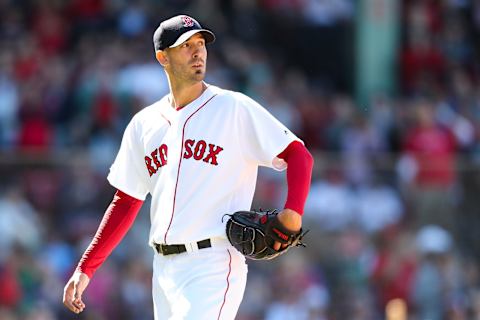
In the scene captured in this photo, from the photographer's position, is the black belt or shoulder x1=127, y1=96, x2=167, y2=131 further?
shoulder x1=127, y1=96, x2=167, y2=131

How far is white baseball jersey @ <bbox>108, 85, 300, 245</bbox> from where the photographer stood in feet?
17.9

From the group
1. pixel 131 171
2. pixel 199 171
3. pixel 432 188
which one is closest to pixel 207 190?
pixel 199 171

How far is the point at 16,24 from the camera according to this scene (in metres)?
13.6

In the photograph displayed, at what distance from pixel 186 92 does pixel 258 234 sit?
0.82 m

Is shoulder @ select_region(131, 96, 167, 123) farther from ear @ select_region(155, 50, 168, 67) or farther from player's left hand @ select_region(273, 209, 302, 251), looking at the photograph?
player's left hand @ select_region(273, 209, 302, 251)

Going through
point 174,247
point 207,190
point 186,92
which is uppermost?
point 186,92

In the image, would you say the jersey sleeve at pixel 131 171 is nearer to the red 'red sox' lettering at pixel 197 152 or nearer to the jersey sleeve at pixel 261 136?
the red 'red sox' lettering at pixel 197 152

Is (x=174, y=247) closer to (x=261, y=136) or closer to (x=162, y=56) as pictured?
(x=261, y=136)

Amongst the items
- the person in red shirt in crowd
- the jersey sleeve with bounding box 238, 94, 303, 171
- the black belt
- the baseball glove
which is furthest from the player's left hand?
the person in red shirt in crowd

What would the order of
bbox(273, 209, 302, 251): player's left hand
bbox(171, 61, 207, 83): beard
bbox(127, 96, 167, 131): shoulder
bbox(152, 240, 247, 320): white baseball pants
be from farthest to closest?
bbox(127, 96, 167, 131): shoulder < bbox(171, 61, 207, 83): beard < bbox(152, 240, 247, 320): white baseball pants < bbox(273, 209, 302, 251): player's left hand

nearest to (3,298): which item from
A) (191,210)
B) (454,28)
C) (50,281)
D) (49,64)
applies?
(50,281)

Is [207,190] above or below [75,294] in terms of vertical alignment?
above

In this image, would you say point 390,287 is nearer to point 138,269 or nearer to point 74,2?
point 138,269

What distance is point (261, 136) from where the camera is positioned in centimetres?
541
